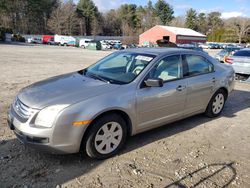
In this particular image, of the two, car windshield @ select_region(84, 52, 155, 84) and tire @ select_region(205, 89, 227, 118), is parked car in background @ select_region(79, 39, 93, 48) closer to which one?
tire @ select_region(205, 89, 227, 118)

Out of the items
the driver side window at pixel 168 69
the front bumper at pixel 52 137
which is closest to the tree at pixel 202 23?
the driver side window at pixel 168 69

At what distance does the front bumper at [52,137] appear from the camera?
11.3 ft

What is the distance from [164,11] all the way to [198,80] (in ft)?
363

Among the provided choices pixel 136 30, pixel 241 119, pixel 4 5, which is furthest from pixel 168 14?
→ pixel 241 119

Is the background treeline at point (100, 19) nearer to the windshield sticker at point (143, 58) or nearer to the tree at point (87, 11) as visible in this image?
the tree at point (87, 11)

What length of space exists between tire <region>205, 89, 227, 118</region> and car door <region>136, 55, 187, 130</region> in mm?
1172

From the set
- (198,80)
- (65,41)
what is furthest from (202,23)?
(198,80)

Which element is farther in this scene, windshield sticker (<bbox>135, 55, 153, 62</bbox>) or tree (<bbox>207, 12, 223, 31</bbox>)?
tree (<bbox>207, 12, 223, 31</bbox>)

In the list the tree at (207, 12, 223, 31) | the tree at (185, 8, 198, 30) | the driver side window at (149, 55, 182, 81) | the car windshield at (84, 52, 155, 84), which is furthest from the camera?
the tree at (207, 12, 223, 31)

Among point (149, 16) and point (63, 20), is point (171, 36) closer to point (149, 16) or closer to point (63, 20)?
point (63, 20)

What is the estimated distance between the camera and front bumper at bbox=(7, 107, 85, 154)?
11.3 ft

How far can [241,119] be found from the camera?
614 cm

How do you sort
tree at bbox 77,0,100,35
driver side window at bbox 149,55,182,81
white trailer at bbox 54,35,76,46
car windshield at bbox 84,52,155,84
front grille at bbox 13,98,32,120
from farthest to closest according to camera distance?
tree at bbox 77,0,100,35, white trailer at bbox 54,35,76,46, driver side window at bbox 149,55,182,81, car windshield at bbox 84,52,155,84, front grille at bbox 13,98,32,120

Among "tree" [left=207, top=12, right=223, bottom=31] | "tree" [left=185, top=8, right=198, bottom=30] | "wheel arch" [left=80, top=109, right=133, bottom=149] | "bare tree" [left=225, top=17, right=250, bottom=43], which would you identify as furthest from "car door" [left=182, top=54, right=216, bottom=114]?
"tree" [left=207, top=12, right=223, bottom=31]
